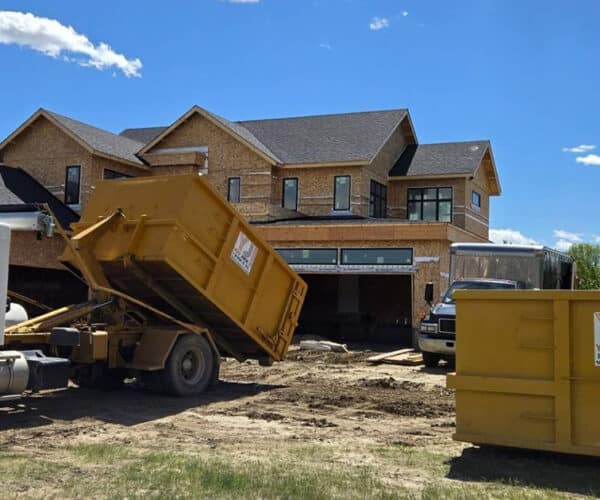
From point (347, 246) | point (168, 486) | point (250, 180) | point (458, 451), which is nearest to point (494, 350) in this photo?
point (458, 451)

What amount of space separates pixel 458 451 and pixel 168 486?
3.33 m

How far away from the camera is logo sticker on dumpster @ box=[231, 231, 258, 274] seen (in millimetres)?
12141

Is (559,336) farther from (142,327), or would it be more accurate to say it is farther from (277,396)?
(142,327)

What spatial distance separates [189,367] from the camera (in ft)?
40.0

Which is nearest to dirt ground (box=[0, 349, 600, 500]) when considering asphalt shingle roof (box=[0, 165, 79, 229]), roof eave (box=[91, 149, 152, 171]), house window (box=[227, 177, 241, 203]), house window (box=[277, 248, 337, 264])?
house window (box=[277, 248, 337, 264])

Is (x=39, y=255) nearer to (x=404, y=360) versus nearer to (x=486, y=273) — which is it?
(x=404, y=360)

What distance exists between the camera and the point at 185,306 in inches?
492

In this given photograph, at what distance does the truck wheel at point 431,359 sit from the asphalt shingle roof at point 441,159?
16.8 meters

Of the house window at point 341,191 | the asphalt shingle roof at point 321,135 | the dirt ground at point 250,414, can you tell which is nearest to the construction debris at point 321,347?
the dirt ground at point 250,414

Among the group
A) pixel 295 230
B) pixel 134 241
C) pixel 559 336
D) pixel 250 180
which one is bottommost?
pixel 559 336

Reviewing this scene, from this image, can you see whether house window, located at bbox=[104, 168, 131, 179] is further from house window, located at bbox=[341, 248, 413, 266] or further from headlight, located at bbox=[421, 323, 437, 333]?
headlight, located at bbox=[421, 323, 437, 333]

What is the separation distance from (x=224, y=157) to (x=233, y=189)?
1.54 m

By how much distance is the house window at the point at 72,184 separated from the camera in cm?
3244

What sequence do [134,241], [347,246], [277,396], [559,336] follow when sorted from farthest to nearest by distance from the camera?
[347,246] < [277,396] < [134,241] < [559,336]
